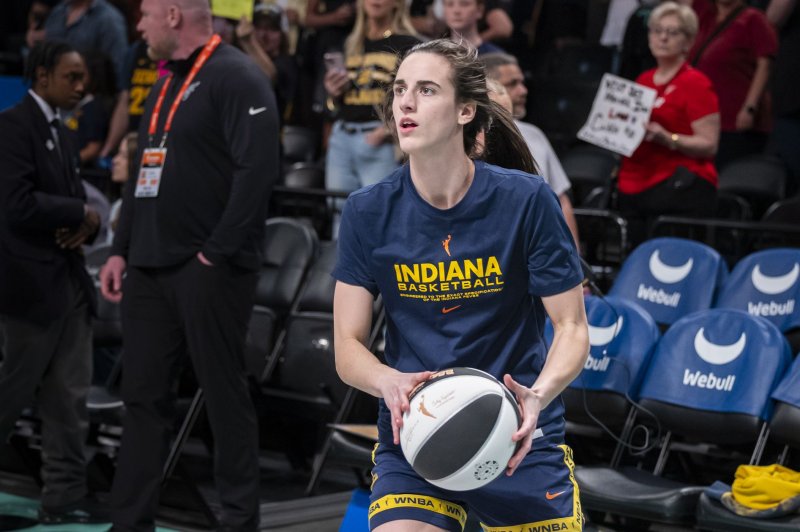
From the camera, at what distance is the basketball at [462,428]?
2594 millimetres

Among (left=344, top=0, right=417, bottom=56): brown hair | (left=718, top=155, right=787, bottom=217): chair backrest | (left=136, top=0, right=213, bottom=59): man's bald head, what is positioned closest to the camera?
(left=136, top=0, right=213, bottom=59): man's bald head

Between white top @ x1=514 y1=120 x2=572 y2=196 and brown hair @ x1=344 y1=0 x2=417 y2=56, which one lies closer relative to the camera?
white top @ x1=514 y1=120 x2=572 y2=196

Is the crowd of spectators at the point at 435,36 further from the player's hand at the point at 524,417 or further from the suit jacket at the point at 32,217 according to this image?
the player's hand at the point at 524,417

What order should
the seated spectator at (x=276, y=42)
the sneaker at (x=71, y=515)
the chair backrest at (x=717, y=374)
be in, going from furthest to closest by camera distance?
1. the seated spectator at (x=276, y=42)
2. the sneaker at (x=71, y=515)
3. the chair backrest at (x=717, y=374)

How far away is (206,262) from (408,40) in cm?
131

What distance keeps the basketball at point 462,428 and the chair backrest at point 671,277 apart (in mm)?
3233

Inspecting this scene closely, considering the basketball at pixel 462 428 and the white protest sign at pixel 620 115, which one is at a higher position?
the basketball at pixel 462 428

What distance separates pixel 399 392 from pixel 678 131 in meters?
4.00

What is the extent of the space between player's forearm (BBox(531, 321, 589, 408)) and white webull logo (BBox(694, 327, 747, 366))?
215cm

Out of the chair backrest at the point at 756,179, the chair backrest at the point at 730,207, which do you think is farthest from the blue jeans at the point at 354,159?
the chair backrest at the point at 756,179

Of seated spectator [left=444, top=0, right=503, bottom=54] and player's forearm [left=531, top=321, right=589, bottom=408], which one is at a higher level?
player's forearm [left=531, top=321, right=589, bottom=408]

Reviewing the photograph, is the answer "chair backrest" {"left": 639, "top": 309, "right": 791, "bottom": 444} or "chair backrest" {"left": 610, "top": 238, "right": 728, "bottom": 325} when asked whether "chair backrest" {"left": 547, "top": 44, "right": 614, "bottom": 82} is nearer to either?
"chair backrest" {"left": 610, "top": 238, "right": 728, "bottom": 325}

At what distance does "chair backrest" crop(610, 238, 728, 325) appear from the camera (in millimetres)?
5676

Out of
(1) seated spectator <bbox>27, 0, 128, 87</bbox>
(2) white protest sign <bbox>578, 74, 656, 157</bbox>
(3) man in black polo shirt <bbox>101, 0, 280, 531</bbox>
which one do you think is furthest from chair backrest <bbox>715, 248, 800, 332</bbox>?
(1) seated spectator <bbox>27, 0, 128, 87</bbox>
